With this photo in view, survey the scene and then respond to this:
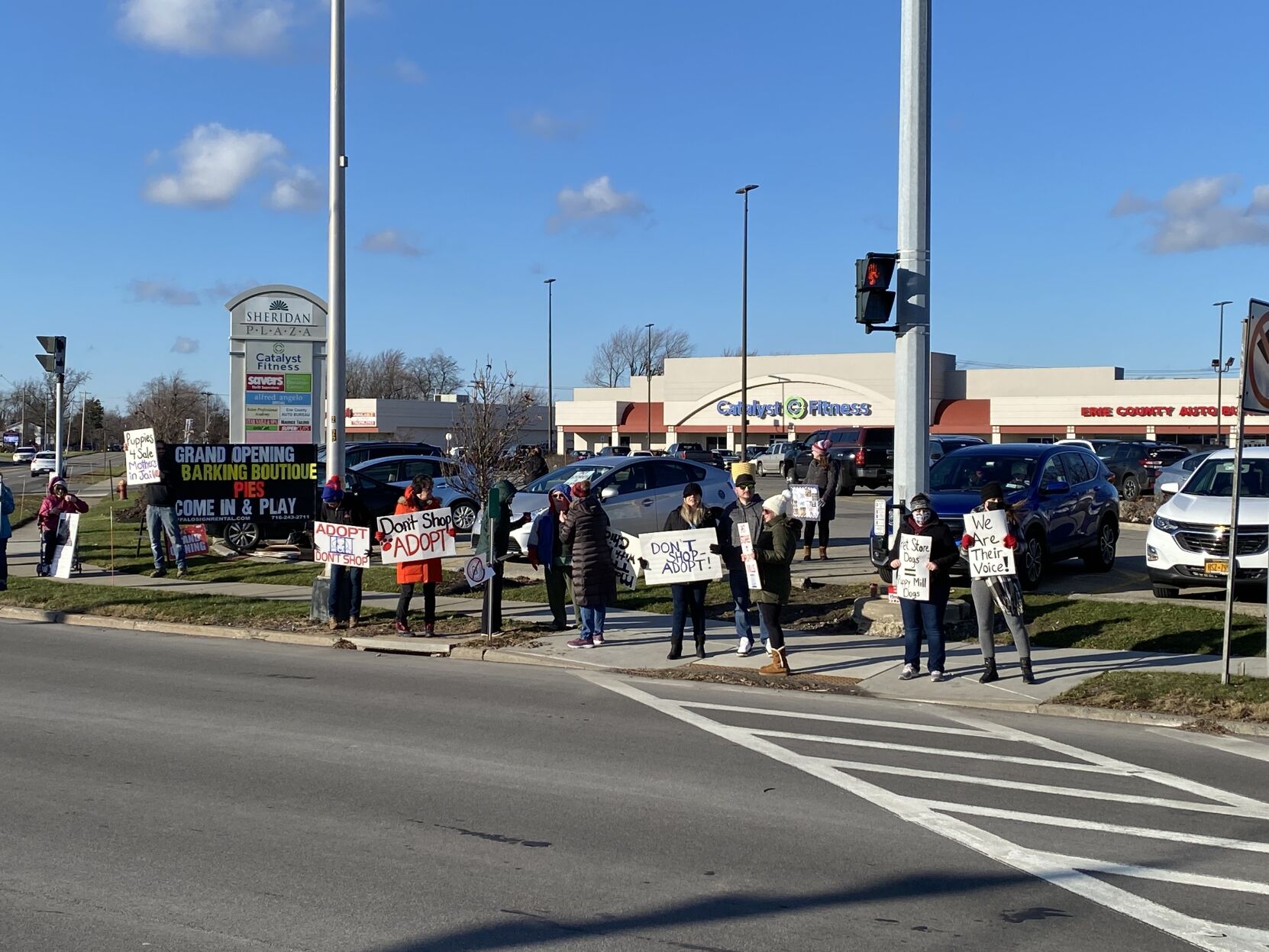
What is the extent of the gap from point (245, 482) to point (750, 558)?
11.8 meters

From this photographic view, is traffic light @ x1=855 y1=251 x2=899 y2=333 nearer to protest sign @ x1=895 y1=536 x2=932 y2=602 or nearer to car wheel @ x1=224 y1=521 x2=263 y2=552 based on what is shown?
protest sign @ x1=895 y1=536 x2=932 y2=602

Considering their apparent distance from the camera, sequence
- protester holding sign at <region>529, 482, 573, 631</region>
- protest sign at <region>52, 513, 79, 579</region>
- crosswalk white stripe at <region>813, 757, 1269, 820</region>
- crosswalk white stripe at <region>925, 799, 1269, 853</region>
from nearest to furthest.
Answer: crosswalk white stripe at <region>925, 799, 1269, 853</region>, crosswalk white stripe at <region>813, 757, 1269, 820</region>, protester holding sign at <region>529, 482, 573, 631</region>, protest sign at <region>52, 513, 79, 579</region>

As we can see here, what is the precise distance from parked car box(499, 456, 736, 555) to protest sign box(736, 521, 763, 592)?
635cm

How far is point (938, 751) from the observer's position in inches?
359

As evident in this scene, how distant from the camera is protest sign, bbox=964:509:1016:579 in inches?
447

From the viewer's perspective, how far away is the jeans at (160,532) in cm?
2028

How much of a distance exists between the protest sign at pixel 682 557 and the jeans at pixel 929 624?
2.15 metres

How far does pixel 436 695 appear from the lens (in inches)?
448

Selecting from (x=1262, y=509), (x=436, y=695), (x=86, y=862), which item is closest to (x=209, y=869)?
(x=86, y=862)

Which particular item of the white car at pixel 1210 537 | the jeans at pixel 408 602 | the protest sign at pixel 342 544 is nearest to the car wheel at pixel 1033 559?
the white car at pixel 1210 537

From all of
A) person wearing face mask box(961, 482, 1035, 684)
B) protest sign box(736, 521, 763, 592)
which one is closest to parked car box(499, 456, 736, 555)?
protest sign box(736, 521, 763, 592)

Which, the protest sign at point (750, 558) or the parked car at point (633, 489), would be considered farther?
the parked car at point (633, 489)

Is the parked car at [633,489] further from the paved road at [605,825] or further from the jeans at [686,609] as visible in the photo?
the paved road at [605,825]

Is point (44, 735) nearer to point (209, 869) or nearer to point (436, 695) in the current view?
point (436, 695)
